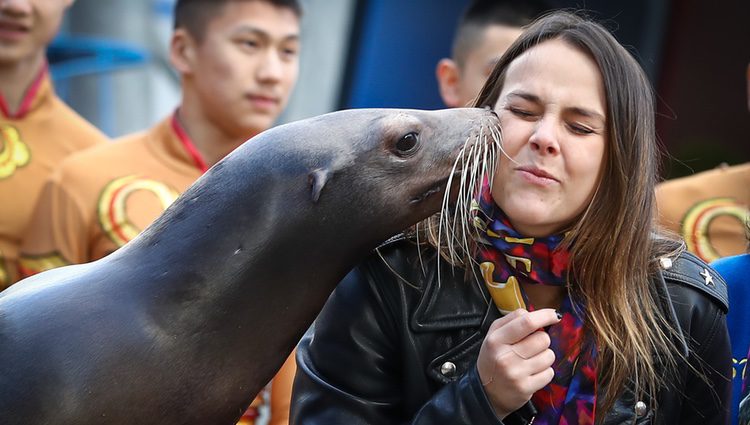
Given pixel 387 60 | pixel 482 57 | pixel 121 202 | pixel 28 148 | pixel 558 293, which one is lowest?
pixel 387 60

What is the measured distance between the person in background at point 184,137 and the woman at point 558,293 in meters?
1.68

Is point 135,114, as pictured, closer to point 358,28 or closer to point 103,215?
point 358,28

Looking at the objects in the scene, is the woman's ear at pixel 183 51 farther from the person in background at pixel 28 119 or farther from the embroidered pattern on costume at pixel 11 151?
the embroidered pattern on costume at pixel 11 151

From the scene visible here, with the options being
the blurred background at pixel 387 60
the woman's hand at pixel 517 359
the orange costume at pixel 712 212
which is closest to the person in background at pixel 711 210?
the orange costume at pixel 712 212

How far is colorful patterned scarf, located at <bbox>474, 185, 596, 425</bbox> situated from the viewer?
8.69 feet

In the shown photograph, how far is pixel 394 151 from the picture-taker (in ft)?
8.89

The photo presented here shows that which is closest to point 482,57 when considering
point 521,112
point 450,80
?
point 450,80

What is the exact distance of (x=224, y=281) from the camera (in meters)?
2.53

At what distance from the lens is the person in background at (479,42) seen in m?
5.18

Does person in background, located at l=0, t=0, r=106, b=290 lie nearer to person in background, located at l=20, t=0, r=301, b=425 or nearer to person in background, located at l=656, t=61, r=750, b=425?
person in background, located at l=20, t=0, r=301, b=425

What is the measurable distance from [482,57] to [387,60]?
2.82m

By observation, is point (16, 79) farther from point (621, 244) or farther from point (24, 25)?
point (621, 244)

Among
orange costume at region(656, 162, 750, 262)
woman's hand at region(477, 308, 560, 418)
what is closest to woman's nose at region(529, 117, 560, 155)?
woman's hand at region(477, 308, 560, 418)

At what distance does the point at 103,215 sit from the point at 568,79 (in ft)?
6.88
